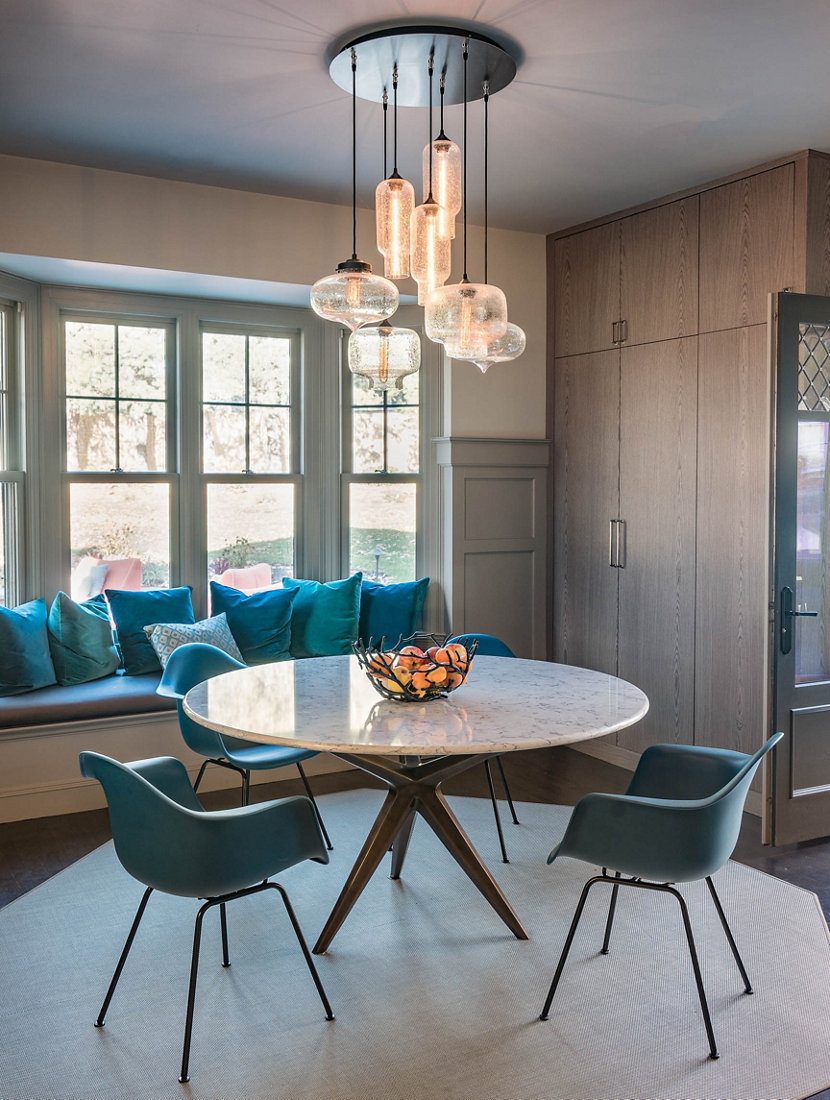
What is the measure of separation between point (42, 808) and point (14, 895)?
81 centimetres

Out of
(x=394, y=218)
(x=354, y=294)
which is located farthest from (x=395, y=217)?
(x=354, y=294)

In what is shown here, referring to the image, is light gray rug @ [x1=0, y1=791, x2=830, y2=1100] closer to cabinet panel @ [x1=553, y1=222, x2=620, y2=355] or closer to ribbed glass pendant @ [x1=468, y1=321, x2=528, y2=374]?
ribbed glass pendant @ [x1=468, y1=321, x2=528, y2=374]

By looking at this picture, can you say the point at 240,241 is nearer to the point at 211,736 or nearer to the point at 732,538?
the point at 211,736

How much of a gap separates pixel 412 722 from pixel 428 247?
4.73 ft

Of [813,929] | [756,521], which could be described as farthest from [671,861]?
[756,521]

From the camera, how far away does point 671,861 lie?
2299 mm

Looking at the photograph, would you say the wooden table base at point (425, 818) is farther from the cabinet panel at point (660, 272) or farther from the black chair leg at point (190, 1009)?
the cabinet panel at point (660, 272)

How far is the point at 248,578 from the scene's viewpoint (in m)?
4.98

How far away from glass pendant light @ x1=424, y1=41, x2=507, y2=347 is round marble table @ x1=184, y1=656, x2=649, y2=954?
1140 mm

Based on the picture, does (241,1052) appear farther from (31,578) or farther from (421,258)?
(31,578)

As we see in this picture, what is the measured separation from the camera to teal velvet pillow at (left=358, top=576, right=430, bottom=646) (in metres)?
4.93

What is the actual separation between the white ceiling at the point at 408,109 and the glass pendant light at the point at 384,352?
36.8 inches

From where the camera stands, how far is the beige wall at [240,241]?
3.97 m

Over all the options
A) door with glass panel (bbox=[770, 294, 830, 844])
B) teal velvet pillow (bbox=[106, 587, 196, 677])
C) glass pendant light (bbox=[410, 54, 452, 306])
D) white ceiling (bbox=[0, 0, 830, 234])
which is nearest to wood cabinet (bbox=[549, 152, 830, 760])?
door with glass panel (bbox=[770, 294, 830, 844])
